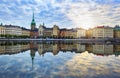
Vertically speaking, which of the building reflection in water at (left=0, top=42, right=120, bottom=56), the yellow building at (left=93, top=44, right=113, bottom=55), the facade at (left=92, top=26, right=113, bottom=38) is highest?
the facade at (left=92, top=26, right=113, bottom=38)

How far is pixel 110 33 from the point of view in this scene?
622 ft

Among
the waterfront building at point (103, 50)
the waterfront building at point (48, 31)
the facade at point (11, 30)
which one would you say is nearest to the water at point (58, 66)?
the waterfront building at point (103, 50)

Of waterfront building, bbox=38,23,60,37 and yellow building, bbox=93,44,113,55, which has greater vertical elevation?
waterfront building, bbox=38,23,60,37

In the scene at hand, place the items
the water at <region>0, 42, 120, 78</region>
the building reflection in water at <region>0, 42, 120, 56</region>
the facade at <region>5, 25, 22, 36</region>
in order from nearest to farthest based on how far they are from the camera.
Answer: the water at <region>0, 42, 120, 78</region>
the building reflection in water at <region>0, 42, 120, 56</region>
the facade at <region>5, 25, 22, 36</region>

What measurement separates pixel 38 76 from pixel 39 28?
183 m

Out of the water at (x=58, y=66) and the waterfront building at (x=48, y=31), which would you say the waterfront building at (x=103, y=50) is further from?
the waterfront building at (x=48, y=31)

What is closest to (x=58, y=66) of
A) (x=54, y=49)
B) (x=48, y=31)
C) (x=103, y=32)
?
(x=54, y=49)

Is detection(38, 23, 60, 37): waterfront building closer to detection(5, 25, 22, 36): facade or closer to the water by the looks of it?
detection(5, 25, 22, 36): facade

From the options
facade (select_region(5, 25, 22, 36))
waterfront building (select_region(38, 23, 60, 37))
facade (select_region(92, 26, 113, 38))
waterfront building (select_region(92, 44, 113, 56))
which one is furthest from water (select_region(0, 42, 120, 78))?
waterfront building (select_region(38, 23, 60, 37))

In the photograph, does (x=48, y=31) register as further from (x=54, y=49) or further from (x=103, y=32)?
(x=54, y=49)

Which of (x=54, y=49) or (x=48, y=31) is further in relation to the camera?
(x=48, y=31)

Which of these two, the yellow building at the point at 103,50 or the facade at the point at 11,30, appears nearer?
the yellow building at the point at 103,50

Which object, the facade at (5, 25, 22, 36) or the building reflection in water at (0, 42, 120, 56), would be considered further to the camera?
the facade at (5, 25, 22, 36)

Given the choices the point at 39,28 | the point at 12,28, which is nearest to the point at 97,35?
the point at 39,28
